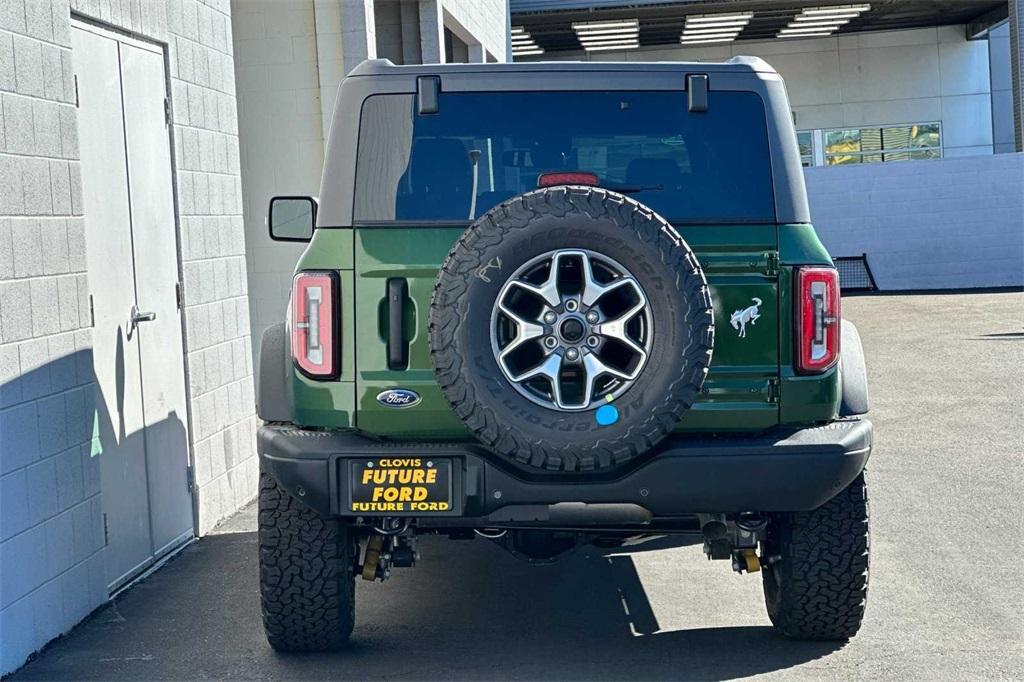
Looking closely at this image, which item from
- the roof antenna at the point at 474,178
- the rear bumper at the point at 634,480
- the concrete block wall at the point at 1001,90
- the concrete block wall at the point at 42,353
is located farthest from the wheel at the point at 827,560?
the concrete block wall at the point at 1001,90

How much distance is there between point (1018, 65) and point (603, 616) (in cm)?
2376

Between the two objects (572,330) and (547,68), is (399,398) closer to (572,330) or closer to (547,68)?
(572,330)

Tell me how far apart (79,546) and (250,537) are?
166 cm

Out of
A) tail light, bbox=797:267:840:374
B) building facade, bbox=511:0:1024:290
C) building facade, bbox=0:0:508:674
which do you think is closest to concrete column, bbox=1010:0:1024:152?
building facade, bbox=511:0:1024:290

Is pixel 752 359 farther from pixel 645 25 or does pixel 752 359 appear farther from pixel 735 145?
pixel 645 25

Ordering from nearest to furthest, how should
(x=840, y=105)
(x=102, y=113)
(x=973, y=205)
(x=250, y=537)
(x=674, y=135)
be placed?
(x=674, y=135) → (x=102, y=113) → (x=250, y=537) → (x=973, y=205) → (x=840, y=105)

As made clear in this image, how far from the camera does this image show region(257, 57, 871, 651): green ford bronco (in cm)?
415

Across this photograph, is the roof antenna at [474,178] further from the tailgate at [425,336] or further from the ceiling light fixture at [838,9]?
the ceiling light fixture at [838,9]

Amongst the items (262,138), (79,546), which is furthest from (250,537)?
(262,138)

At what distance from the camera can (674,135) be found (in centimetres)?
473

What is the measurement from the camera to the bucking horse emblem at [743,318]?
4504 mm

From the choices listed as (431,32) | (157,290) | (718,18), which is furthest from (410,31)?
(718,18)

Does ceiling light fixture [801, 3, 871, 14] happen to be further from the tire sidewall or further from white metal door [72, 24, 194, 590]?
the tire sidewall

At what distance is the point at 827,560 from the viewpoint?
4.83 meters
